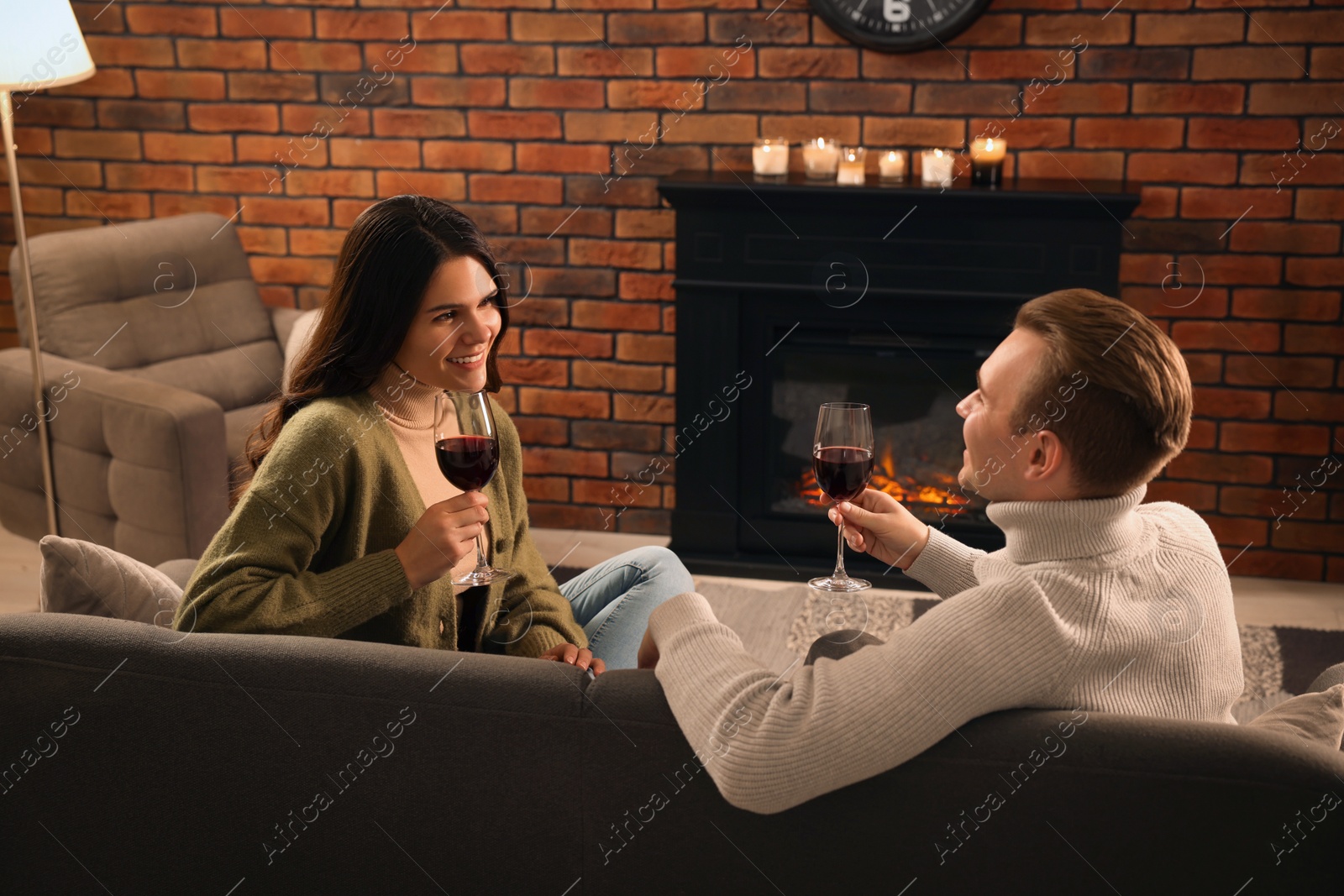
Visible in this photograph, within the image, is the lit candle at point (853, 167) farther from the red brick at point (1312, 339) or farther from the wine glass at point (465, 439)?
the wine glass at point (465, 439)

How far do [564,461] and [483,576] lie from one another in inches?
85.1

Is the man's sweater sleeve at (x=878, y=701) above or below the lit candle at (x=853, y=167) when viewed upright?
below

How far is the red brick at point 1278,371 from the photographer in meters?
3.28

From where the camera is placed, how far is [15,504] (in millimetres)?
3451

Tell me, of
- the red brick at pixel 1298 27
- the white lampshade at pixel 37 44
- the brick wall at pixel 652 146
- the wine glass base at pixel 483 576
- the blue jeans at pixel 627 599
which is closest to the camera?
the wine glass base at pixel 483 576

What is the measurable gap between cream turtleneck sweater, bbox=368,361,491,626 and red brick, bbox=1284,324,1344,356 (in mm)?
2469

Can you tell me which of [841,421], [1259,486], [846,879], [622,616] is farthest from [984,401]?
[1259,486]

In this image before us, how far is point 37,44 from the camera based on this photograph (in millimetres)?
2914

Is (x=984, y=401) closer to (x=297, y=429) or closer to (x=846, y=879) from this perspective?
(x=846, y=879)

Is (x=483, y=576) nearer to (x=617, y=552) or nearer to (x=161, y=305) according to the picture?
(x=617, y=552)

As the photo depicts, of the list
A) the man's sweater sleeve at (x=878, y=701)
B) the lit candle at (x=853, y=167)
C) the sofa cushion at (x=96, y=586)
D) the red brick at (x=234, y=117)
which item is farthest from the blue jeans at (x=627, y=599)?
the red brick at (x=234, y=117)

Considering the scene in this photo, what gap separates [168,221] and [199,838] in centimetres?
261

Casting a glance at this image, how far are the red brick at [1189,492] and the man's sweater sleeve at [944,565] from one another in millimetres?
2027

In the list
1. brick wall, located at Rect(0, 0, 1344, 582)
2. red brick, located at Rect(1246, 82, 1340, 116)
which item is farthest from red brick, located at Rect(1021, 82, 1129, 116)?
red brick, located at Rect(1246, 82, 1340, 116)
